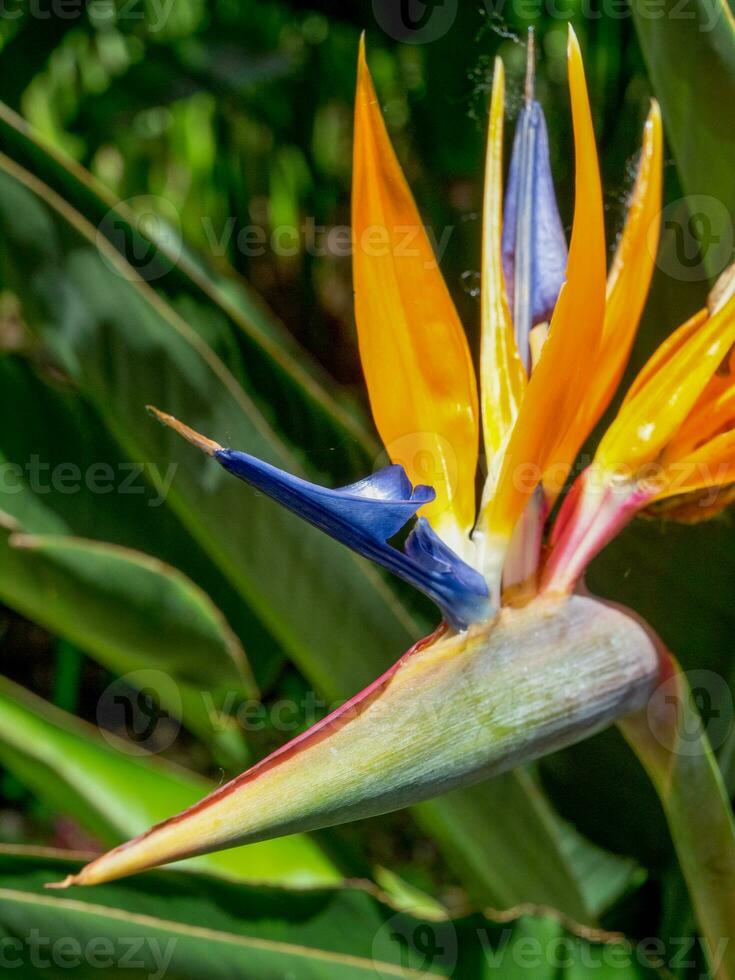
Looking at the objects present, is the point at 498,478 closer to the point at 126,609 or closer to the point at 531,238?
the point at 531,238

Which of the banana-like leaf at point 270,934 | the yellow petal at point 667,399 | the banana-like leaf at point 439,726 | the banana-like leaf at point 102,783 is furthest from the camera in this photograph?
the banana-like leaf at point 102,783

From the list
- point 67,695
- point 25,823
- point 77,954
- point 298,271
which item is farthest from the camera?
point 298,271

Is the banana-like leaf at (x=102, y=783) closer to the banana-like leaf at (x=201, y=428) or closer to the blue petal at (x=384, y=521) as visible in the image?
the banana-like leaf at (x=201, y=428)

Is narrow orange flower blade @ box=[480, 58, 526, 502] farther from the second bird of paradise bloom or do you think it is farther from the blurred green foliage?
the blurred green foliage

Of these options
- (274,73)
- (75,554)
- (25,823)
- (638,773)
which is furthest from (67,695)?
(274,73)

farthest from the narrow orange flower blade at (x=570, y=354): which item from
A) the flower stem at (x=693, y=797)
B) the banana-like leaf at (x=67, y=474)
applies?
the banana-like leaf at (x=67, y=474)

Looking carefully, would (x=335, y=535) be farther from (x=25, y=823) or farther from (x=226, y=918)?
(x=25, y=823)
